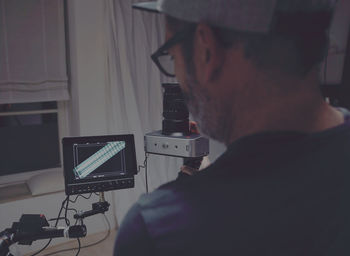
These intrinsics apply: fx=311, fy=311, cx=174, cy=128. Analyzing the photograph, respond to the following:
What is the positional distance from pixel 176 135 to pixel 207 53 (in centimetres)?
107

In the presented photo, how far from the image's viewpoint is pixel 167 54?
565mm

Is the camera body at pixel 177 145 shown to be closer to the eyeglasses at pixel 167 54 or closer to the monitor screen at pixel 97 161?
the monitor screen at pixel 97 161

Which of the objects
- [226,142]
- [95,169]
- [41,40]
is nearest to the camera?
[226,142]

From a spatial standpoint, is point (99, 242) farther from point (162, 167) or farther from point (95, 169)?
point (95, 169)

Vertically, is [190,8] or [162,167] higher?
[190,8]

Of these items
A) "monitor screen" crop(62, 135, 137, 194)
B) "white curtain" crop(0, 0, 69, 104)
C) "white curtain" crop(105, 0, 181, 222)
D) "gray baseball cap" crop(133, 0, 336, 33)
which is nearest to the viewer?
"gray baseball cap" crop(133, 0, 336, 33)

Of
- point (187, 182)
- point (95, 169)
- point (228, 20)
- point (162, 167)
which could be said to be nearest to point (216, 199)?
point (187, 182)

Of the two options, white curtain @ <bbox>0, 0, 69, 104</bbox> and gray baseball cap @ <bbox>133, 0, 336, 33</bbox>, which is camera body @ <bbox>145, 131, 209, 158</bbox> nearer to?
gray baseball cap @ <bbox>133, 0, 336, 33</bbox>

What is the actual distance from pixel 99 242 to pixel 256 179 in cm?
224

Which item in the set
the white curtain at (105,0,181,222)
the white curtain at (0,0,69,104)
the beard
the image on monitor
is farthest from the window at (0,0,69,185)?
the beard

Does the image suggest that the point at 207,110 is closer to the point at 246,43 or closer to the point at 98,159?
the point at 246,43

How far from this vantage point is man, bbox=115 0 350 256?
1.38 feet

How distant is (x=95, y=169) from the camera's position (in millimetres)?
1507

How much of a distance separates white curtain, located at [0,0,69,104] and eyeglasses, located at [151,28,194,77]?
1.96 meters
